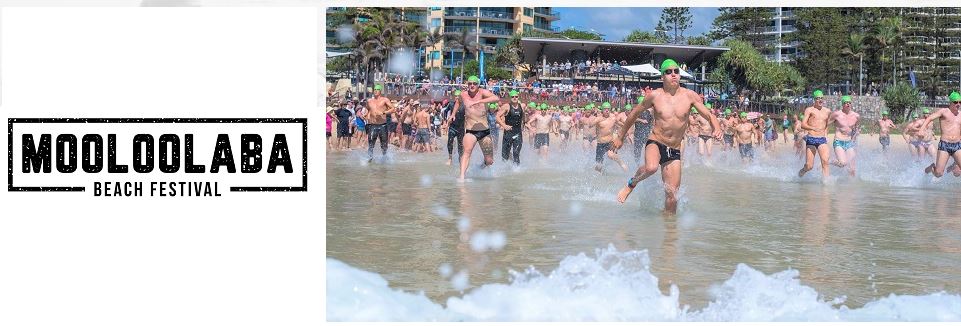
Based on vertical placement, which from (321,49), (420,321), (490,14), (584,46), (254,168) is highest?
(490,14)

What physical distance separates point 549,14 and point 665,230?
9668cm

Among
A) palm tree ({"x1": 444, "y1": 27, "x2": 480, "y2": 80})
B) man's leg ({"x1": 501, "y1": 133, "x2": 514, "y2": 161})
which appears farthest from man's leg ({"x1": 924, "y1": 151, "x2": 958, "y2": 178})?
palm tree ({"x1": 444, "y1": 27, "x2": 480, "y2": 80})

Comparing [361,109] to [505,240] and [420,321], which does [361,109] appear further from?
[420,321]

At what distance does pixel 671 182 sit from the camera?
30.7 feet

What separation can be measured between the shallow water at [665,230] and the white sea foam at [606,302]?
0.11 meters

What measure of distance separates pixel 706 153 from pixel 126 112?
15.1 metres

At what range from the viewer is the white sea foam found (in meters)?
5.47

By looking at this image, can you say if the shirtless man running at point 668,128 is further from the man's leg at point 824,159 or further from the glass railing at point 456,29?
the glass railing at point 456,29

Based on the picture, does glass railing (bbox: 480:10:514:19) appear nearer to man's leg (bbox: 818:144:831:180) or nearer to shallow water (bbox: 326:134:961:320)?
shallow water (bbox: 326:134:961:320)

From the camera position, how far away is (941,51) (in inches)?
2448

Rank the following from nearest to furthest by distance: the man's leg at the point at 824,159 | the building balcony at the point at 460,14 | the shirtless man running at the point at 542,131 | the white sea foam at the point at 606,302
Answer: the white sea foam at the point at 606,302, the man's leg at the point at 824,159, the shirtless man running at the point at 542,131, the building balcony at the point at 460,14

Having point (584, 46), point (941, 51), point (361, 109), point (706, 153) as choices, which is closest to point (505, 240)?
point (706, 153)

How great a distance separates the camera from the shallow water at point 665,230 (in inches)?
256

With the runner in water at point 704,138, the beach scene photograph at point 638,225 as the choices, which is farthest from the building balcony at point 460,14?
the runner in water at point 704,138
